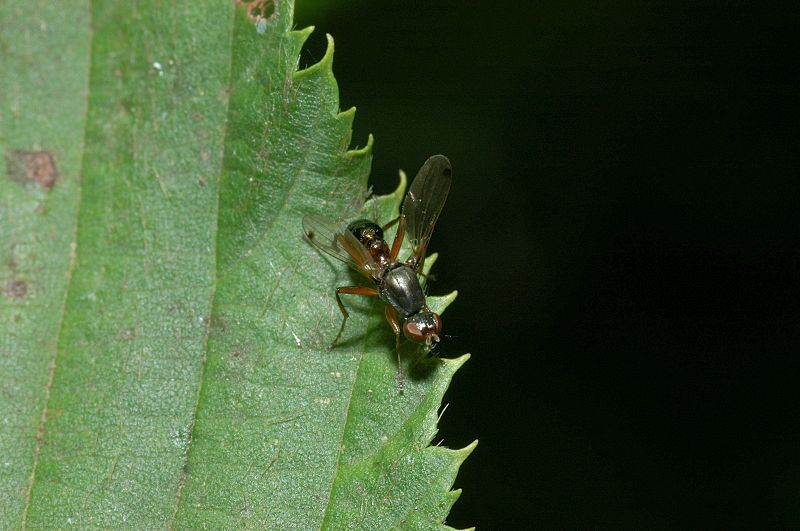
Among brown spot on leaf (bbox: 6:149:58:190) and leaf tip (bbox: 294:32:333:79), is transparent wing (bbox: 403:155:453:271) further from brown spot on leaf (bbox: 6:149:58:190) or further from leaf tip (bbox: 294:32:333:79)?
brown spot on leaf (bbox: 6:149:58:190)

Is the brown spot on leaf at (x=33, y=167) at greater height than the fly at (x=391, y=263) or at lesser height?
greater

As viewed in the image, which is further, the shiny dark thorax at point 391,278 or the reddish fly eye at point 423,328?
the shiny dark thorax at point 391,278

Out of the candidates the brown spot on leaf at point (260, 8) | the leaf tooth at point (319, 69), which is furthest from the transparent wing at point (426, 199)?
the brown spot on leaf at point (260, 8)

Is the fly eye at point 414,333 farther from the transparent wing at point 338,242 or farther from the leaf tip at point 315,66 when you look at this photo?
the leaf tip at point 315,66

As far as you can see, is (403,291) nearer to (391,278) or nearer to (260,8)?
(391,278)

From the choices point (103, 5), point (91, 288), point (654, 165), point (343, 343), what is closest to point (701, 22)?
point (654, 165)

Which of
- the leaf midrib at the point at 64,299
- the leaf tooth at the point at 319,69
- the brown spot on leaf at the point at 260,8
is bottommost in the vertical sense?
the leaf midrib at the point at 64,299
